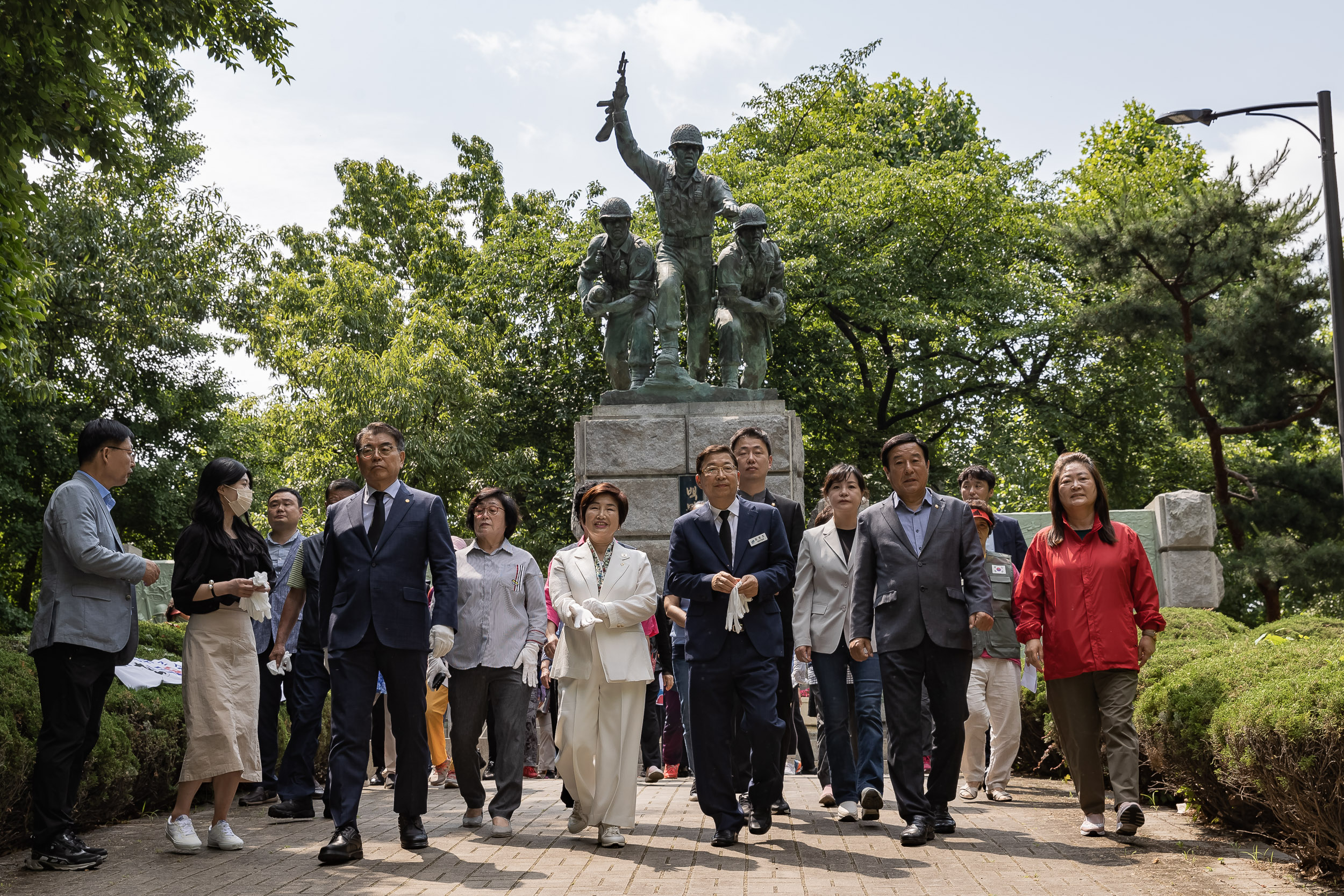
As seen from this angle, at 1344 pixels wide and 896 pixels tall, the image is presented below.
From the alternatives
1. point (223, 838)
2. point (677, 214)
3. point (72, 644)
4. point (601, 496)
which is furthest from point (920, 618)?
point (677, 214)

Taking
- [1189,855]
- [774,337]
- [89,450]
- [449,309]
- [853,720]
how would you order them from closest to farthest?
1. [1189,855]
2. [89,450]
3. [853,720]
4. [774,337]
5. [449,309]

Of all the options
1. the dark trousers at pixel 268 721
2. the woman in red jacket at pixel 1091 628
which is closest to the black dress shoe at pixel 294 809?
the dark trousers at pixel 268 721

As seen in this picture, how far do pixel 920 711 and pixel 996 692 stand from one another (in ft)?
6.66

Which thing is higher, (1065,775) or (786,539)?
(786,539)

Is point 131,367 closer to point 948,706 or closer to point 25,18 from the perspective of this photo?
A: point 25,18

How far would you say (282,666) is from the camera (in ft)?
24.5

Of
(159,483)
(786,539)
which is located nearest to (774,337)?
(159,483)

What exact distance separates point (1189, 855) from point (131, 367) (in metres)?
23.7

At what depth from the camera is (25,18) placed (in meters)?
6.85

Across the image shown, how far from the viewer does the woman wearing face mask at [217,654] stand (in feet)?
19.7

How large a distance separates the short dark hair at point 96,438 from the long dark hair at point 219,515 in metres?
0.47

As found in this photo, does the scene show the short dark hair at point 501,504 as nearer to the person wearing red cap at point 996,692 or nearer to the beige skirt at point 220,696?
the beige skirt at point 220,696

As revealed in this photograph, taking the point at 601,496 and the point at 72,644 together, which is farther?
the point at 601,496

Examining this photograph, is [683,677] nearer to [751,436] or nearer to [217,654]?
[751,436]
